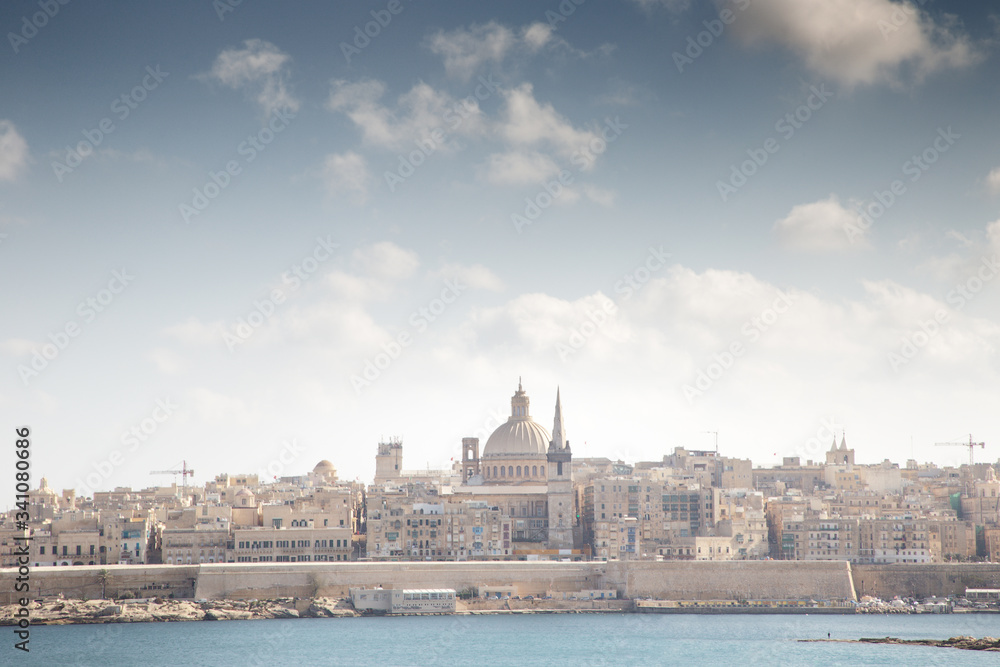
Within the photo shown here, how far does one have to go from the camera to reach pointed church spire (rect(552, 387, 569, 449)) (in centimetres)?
8812

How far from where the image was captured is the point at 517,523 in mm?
84938

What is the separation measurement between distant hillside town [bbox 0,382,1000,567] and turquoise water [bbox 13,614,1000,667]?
8974mm

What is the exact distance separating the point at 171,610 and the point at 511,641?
17412 mm

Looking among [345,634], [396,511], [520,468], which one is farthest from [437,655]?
[520,468]

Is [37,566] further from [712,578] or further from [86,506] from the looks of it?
[712,578]

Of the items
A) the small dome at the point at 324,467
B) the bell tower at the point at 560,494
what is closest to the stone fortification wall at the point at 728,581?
the bell tower at the point at 560,494

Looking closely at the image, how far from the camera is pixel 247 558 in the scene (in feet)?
241

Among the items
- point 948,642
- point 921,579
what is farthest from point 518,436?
point 948,642

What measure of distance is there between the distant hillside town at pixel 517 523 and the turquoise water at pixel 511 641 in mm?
8974

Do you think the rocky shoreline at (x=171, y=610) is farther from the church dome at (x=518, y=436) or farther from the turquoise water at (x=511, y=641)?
the church dome at (x=518, y=436)

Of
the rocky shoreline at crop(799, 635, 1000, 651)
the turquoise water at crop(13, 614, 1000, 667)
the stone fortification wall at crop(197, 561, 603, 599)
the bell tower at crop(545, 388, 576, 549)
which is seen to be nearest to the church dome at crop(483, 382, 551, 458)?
the bell tower at crop(545, 388, 576, 549)

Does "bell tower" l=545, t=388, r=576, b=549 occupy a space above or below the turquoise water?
above

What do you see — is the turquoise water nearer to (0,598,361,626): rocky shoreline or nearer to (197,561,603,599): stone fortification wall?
(0,598,361,626): rocky shoreline

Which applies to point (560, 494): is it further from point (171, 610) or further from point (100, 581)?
point (100, 581)
